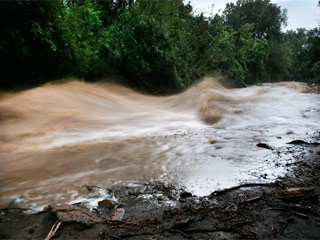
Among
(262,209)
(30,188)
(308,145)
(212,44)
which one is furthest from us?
(212,44)

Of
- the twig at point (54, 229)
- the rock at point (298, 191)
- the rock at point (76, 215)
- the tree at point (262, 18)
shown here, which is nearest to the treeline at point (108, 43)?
the rock at point (76, 215)

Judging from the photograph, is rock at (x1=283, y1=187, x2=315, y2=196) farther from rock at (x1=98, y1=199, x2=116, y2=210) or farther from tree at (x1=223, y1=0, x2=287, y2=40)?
tree at (x1=223, y1=0, x2=287, y2=40)

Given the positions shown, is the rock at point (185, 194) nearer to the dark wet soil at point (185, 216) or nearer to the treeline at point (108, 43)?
the dark wet soil at point (185, 216)

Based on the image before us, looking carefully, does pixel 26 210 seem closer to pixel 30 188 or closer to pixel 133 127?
pixel 30 188

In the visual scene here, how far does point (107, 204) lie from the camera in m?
1.73

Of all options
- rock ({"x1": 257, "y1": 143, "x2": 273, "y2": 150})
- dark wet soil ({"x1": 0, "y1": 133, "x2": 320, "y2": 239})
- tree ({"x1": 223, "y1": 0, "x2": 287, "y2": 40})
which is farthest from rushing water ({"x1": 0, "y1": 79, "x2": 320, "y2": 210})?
tree ({"x1": 223, "y1": 0, "x2": 287, "y2": 40})

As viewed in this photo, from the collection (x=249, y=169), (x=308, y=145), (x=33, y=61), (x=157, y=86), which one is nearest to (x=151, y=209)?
(x=249, y=169)

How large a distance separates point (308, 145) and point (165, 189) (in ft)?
7.11

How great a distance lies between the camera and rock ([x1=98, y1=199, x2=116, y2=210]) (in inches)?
67.6

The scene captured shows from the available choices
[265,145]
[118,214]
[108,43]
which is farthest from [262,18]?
[118,214]

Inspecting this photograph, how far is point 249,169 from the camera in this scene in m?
2.29

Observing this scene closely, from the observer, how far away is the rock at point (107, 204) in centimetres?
172

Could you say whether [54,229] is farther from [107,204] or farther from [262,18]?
[262,18]

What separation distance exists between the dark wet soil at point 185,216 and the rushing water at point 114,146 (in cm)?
19
